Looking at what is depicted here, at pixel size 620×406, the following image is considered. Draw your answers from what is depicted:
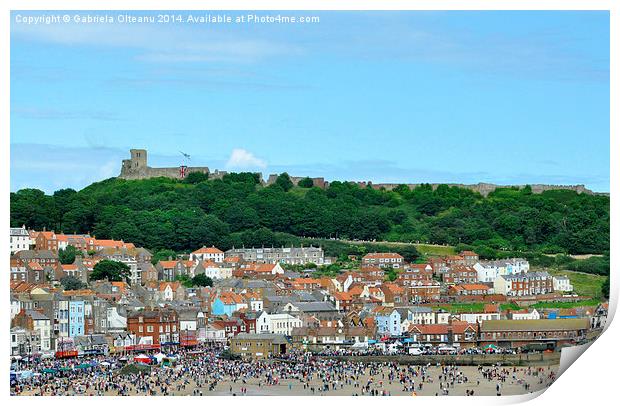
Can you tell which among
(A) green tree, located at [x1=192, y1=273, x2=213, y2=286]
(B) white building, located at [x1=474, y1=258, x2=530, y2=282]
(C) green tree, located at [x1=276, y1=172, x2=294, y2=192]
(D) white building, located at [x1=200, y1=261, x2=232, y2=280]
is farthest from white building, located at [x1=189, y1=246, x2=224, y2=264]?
(B) white building, located at [x1=474, y1=258, x2=530, y2=282]

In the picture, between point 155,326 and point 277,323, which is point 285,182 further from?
point 155,326

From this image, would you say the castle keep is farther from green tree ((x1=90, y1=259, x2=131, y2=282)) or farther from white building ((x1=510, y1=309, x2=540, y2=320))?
white building ((x1=510, y1=309, x2=540, y2=320))

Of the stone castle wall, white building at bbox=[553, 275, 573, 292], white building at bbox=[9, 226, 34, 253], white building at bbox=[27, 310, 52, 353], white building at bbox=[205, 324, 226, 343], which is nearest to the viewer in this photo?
white building at bbox=[27, 310, 52, 353]

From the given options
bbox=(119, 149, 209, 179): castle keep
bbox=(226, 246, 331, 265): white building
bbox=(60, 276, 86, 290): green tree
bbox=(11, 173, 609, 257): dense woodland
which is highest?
bbox=(119, 149, 209, 179): castle keep

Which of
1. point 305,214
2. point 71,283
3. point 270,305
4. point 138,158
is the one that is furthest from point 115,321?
point 305,214
